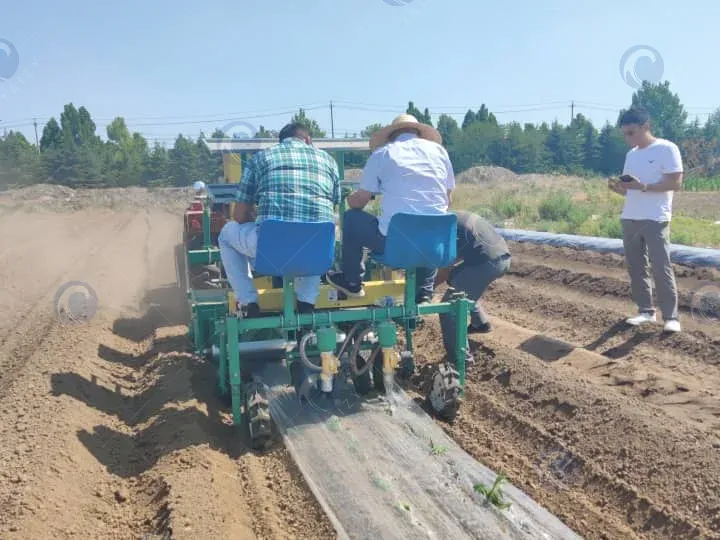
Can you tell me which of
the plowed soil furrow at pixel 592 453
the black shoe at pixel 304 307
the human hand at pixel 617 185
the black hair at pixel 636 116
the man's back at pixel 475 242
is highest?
the black hair at pixel 636 116

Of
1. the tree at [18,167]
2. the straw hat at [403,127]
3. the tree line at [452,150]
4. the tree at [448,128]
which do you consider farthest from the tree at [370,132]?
the tree at [18,167]

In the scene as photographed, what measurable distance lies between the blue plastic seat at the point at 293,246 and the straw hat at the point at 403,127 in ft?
3.91

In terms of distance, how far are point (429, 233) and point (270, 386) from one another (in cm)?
198

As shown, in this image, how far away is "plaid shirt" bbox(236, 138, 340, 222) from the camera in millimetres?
4621

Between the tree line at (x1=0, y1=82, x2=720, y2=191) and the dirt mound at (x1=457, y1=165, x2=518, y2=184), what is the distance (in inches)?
171

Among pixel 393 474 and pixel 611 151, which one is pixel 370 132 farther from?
pixel 611 151

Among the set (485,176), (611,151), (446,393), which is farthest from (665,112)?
(446,393)

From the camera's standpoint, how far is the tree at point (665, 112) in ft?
134

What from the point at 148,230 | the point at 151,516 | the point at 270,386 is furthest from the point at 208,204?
the point at 148,230

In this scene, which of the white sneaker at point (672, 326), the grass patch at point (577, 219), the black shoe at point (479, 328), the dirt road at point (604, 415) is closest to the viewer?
the dirt road at point (604, 415)

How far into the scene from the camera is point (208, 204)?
7.67 meters

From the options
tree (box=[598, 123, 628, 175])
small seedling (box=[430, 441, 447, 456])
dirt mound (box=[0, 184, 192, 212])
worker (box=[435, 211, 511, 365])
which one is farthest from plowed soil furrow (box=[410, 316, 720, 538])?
tree (box=[598, 123, 628, 175])

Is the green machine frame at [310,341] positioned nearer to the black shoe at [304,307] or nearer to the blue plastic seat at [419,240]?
the black shoe at [304,307]

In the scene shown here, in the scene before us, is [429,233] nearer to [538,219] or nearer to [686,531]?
[686,531]
